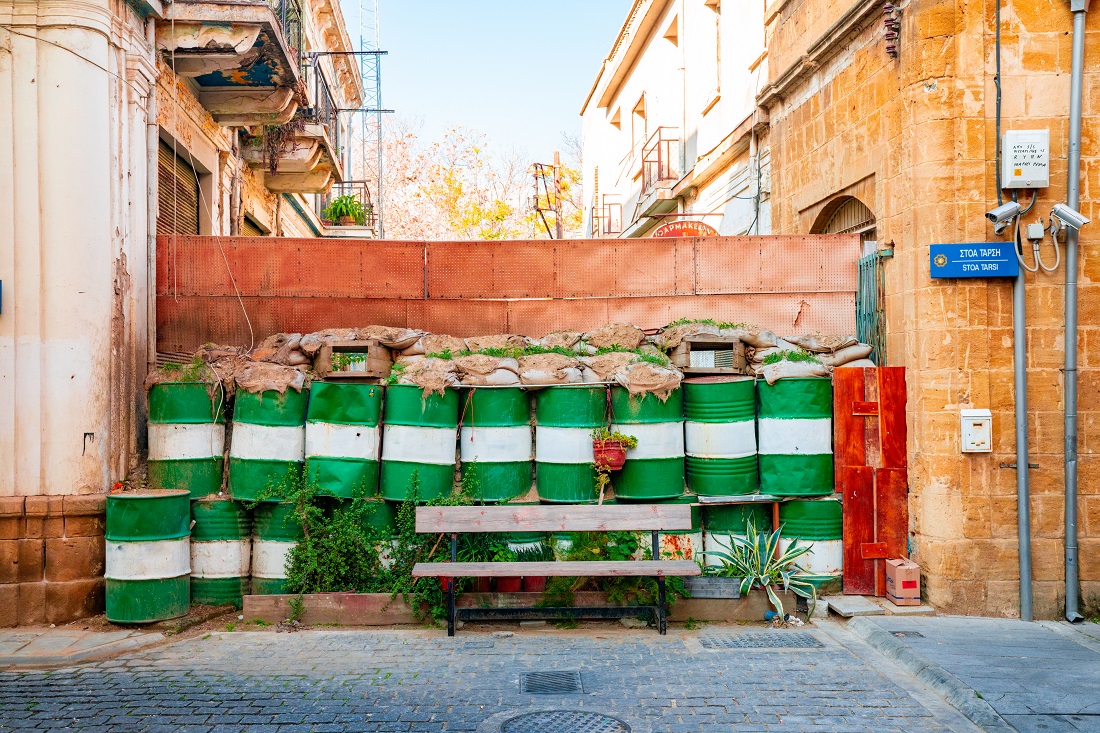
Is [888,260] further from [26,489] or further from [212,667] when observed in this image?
[26,489]

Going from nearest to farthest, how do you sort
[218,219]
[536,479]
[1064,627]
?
[1064,627]
[536,479]
[218,219]

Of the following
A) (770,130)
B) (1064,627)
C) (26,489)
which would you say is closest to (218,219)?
(26,489)

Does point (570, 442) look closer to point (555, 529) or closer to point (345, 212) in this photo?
point (555, 529)

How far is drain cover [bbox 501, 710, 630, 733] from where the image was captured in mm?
5098

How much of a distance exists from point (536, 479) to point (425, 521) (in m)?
1.13

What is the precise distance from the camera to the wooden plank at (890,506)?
7.80 meters

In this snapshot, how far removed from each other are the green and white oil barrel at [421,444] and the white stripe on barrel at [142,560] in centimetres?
179

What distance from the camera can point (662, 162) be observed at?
18.5 m

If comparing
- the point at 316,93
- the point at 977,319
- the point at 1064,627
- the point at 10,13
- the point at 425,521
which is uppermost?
the point at 316,93

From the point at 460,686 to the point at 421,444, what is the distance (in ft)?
7.51

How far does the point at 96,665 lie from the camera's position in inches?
251

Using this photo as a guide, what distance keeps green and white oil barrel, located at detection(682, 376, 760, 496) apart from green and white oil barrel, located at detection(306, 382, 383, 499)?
111 inches

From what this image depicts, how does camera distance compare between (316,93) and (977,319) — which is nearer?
(977,319)

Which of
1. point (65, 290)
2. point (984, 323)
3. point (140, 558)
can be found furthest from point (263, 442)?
point (984, 323)
